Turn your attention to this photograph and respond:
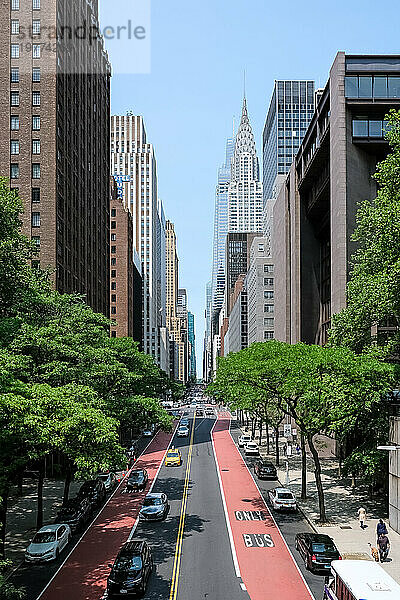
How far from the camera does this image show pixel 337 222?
55844 mm

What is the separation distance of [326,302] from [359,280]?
33.2m

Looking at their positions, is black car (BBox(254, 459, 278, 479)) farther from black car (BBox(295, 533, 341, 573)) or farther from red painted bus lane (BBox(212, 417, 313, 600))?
black car (BBox(295, 533, 341, 573))

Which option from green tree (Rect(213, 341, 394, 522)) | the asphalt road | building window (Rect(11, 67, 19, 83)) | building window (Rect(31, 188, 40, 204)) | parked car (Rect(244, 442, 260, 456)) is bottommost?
parked car (Rect(244, 442, 260, 456))

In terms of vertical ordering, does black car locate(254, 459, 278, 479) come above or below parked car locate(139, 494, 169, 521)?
below

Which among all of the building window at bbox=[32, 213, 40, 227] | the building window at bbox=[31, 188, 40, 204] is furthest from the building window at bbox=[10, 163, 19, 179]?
the building window at bbox=[32, 213, 40, 227]

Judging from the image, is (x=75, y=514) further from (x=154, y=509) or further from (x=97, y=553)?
(x=97, y=553)

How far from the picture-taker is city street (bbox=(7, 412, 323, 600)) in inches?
992

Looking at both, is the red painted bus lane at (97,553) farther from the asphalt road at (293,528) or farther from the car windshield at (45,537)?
the asphalt road at (293,528)

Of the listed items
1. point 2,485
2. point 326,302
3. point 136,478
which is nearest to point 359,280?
point 136,478

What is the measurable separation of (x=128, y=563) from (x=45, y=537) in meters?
6.68

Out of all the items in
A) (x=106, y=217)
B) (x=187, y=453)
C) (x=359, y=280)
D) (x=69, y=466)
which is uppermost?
(x=106, y=217)

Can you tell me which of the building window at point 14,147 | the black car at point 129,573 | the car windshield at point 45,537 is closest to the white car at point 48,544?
the car windshield at point 45,537

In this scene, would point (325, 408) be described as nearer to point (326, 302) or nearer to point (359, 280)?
point (359, 280)

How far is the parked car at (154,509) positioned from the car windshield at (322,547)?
1176cm
